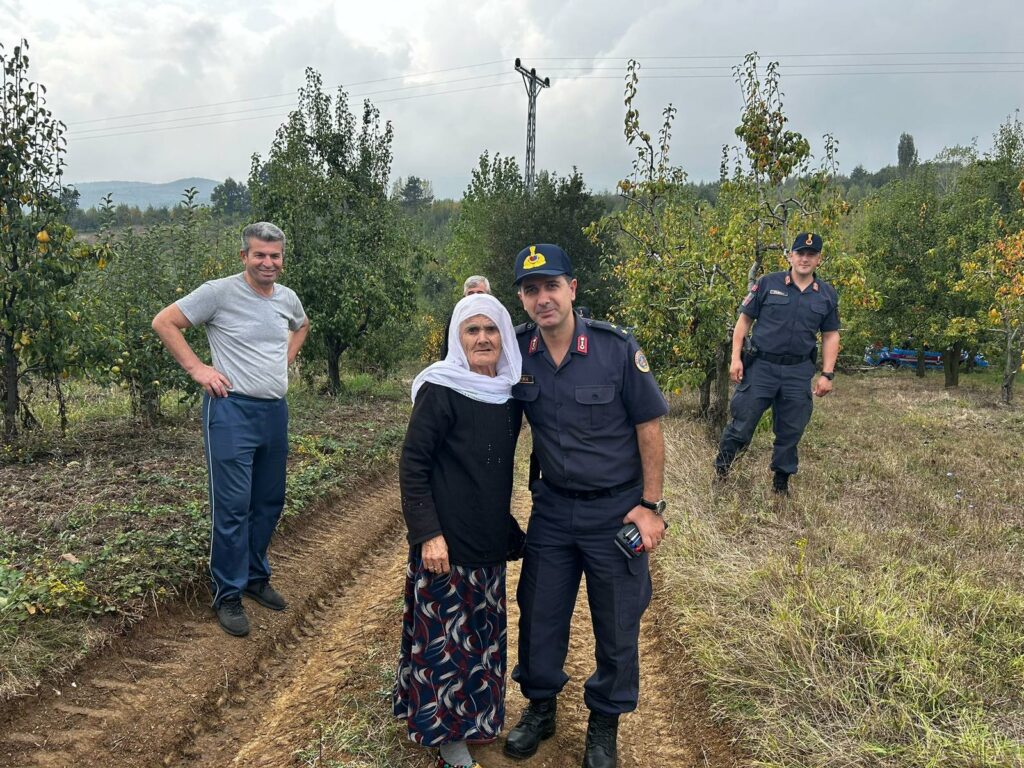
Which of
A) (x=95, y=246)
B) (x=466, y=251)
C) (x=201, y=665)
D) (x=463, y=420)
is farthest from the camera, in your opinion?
(x=466, y=251)

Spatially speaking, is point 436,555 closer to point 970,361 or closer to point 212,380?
point 212,380

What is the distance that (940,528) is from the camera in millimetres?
4988

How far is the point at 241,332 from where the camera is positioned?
379 centimetres

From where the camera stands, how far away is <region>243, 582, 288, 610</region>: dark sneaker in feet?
13.5

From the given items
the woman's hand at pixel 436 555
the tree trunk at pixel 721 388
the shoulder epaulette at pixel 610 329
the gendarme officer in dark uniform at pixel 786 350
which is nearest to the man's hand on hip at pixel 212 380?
the woman's hand at pixel 436 555

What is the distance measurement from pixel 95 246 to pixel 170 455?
2039mm

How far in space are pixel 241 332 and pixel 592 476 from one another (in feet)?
7.45

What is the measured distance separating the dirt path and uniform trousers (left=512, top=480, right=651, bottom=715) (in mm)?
398

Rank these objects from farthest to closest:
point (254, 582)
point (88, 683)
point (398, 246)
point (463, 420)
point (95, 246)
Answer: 1. point (398, 246)
2. point (95, 246)
3. point (254, 582)
4. point (88, 683)
5. point (463, 420)

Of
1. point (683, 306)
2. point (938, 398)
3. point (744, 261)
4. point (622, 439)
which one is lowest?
point (938, 398)

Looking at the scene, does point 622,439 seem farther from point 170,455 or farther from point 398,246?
point 398,246

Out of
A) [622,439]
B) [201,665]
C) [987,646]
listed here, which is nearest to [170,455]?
[201,665]

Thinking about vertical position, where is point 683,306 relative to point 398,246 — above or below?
below

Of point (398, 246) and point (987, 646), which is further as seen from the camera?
point (398, 246)
